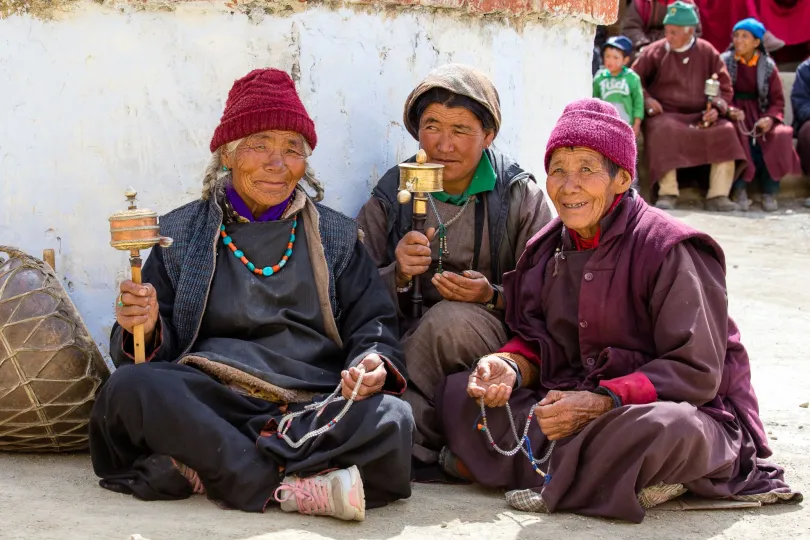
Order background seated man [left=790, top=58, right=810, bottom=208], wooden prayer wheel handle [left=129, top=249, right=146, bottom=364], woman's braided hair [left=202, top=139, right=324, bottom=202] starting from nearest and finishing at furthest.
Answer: wooden prayer wheel handle [left=129, top=249, right=146, bottom=364] → woman's braided hair [left=202, top=139, right=324, bottom=202] → background seated man [left=790, top=58, right=810, bottom=208]

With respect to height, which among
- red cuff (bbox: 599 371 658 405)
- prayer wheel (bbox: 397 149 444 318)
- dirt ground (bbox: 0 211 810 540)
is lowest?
dirt ground (bbox: 0 211 810 540)

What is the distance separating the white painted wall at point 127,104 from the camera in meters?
4.20

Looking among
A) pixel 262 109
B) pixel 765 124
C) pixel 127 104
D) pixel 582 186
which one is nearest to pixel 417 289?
pixel 582 186

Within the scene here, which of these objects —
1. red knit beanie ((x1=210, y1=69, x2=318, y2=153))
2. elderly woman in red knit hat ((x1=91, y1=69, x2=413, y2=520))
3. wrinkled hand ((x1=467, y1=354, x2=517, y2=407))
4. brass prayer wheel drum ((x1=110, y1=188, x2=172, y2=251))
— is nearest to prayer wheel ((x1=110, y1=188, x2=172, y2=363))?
brass prayer wheel drum ((x1=110, y1=188, x2=172, y2=251))

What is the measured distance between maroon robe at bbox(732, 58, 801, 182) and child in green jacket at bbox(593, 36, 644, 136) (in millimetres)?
1099

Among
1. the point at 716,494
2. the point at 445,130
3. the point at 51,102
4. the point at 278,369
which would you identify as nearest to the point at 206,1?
the point at 51,102

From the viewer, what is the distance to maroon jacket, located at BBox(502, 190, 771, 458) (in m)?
3.50

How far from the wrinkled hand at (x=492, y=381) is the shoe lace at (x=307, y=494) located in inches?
25.3

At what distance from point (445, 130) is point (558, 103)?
1211mm

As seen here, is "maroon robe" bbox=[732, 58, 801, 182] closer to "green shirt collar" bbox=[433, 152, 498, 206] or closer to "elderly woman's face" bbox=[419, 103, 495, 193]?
"green shirt collar" bbox=[433, 152, 498, 206]

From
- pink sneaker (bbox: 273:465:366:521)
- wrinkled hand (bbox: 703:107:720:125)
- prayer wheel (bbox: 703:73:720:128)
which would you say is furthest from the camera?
wrinkled hand (bbox: 703:107:720:125)

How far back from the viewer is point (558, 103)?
532 cm

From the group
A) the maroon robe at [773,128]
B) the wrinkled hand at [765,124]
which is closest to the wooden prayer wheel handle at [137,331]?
the maroon robe at [773,128]

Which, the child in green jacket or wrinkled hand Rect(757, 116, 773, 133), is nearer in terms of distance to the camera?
the child in green jacket
